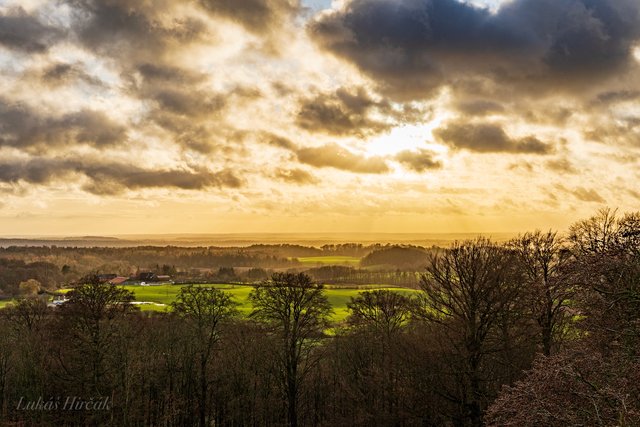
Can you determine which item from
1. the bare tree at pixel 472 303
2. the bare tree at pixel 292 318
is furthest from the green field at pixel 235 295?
the bare tree at pixel 472 303

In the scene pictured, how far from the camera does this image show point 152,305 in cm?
9169

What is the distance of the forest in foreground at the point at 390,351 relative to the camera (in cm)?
1325

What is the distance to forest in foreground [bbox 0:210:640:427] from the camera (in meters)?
13.2

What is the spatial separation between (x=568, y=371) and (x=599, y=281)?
4.53 m

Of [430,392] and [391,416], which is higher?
[430,392]

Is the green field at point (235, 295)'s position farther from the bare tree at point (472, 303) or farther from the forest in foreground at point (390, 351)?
the bare tree at point (472, 303)

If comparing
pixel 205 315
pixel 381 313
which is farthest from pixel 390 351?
pixel 205 315

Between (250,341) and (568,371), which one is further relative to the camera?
(250,341)

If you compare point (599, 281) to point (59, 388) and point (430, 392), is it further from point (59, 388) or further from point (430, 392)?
point (59, 388)

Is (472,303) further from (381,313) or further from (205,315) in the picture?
(205,315)

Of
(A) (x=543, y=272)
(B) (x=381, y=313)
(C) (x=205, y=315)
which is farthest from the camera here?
(B) (x=381, y=313)

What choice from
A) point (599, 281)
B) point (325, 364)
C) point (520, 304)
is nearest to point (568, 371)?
point (599, 281)

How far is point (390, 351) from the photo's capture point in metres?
31.3

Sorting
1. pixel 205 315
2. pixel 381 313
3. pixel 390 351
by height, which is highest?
pixel 381 313
